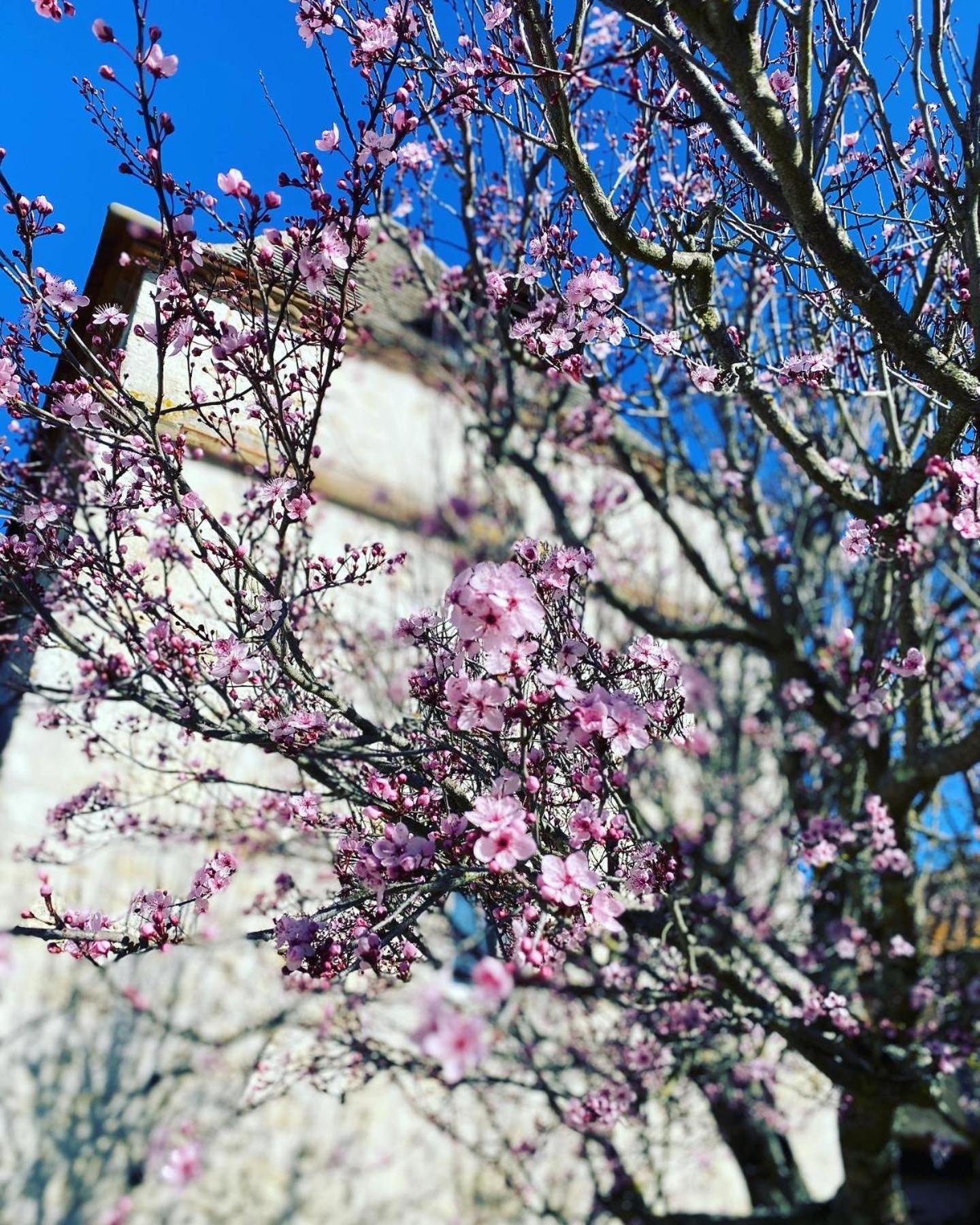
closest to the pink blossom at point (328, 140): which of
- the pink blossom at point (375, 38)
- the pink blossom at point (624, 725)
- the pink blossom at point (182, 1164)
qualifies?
the pink blossom at point (375, 38)

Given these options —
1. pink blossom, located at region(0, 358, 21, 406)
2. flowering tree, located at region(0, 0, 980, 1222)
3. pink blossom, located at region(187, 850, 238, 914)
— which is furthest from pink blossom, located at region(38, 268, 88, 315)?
pink blossom, located at region(187, 850, 238, 914)

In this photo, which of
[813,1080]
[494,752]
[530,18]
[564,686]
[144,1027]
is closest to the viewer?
[564,686]

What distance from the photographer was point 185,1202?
571cm

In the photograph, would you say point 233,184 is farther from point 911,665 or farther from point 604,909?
point 911,665

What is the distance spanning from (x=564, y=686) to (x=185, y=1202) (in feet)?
18.3

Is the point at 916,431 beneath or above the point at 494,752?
above

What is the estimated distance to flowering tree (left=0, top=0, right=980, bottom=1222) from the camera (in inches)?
81.3

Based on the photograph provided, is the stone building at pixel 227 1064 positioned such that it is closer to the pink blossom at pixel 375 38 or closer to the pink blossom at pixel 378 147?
the pink blossom at pixel 375 38

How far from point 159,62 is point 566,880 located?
1.92 m

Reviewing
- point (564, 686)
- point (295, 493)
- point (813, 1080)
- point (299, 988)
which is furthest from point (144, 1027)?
point (564, 686)

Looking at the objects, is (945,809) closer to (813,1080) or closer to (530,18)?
(813,1080)

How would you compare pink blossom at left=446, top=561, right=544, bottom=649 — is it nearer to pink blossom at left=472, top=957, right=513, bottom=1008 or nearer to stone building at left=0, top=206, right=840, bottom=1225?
pink blossom at left=472, top=957, right=513, bottom=1008

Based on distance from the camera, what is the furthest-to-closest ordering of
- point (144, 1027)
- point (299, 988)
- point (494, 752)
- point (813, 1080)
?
point (144, 1027), point (813, 1080), point (299, 988), point (494, 752)

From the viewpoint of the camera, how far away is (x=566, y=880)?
5.91ft
